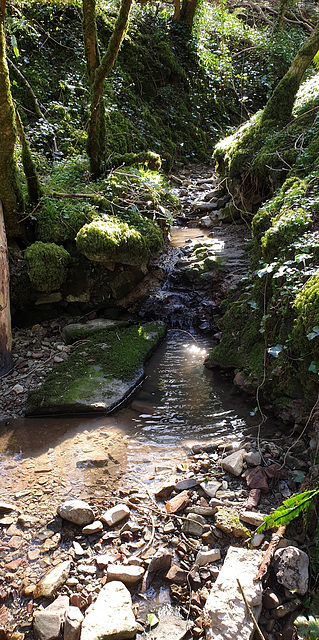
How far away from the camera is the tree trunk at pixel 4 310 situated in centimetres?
444

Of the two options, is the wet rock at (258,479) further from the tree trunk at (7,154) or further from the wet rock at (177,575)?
the tree trunk at (7,154)

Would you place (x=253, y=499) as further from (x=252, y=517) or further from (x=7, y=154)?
(x=7, y=154)

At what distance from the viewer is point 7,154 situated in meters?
4.55

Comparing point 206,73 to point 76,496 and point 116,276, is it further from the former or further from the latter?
point 76,496

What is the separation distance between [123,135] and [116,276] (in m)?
4.46

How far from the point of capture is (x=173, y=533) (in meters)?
2.71

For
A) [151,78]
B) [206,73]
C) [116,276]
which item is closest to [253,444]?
[116,276]

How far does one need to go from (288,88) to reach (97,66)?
2.97 metres

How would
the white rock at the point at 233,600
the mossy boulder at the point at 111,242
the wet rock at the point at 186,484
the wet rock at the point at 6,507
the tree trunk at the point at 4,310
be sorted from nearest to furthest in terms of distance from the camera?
the white rock at the point at 233,600 < the wet rock at the point at 6,507 < the wet rock at the point at 186,484 < the tree trunk at the point at 4,310 < the mossy boulder at the point at 111,242

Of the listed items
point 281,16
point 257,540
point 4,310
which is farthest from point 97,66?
point 281,16

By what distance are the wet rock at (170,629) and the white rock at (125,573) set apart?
0.26m

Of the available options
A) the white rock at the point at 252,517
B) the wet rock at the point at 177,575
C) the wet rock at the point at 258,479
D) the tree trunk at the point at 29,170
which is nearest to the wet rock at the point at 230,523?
the white rock at the point at 252,517

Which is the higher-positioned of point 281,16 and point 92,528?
point 281,16

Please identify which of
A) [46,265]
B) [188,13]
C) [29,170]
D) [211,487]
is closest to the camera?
[211,487]
